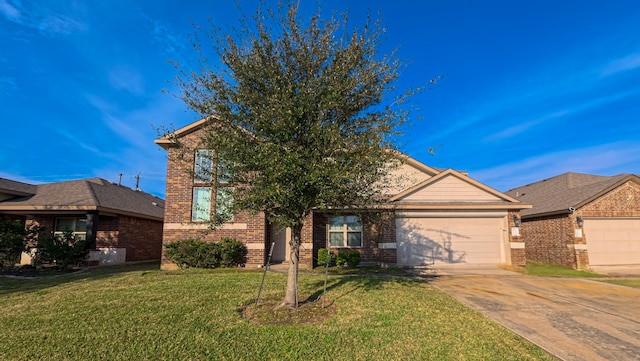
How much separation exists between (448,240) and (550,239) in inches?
251

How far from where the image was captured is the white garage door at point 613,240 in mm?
16500

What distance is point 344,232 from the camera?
55.2 ft

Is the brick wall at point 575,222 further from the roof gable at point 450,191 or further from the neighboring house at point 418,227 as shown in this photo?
the roof gable at point 450,191

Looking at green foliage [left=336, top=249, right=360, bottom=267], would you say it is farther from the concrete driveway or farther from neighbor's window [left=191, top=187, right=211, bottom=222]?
neighbor's window [left=191, top=187, right=211, bottom=222]

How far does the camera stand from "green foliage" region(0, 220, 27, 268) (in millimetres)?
14359

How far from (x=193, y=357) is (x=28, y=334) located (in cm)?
344

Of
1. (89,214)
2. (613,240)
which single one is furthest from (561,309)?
(89,214)

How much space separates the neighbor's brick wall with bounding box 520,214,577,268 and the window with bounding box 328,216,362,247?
797 cm

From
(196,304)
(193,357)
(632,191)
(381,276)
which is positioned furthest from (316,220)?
(632,191)

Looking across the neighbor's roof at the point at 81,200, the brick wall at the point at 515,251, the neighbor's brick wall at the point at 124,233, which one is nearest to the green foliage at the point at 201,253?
the neighbor's roof at the point at 81,200

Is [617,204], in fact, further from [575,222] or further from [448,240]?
[448,240]

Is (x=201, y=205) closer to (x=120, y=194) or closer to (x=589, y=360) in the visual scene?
(x=120, y=194)

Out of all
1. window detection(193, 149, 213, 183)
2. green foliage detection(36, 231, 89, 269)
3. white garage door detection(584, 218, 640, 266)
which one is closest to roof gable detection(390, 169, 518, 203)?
white garage door detection(584, 218, 640, 266)

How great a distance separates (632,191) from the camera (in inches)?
669
